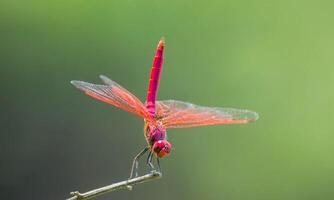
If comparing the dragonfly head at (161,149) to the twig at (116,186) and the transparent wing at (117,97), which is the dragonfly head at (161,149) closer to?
the transparent wing at (117,97)

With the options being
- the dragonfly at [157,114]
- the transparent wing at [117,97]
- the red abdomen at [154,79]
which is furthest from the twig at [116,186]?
the red abdomen at [154,79]

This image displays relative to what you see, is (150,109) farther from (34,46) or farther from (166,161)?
(34,46)

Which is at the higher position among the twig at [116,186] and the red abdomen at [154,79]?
the red abdomen at [154,79]

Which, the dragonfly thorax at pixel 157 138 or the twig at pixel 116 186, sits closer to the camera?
the twig at pixel 116 186

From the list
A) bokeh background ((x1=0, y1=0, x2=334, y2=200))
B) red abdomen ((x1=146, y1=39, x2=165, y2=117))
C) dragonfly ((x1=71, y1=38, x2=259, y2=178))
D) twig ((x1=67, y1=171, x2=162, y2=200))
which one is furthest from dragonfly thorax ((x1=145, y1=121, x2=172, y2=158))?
bokeh background ((x1=0, y1=0, x2=334, y2=200))

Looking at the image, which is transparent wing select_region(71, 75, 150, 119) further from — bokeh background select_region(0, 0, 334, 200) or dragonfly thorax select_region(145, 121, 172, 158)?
bokeh background select_region(0, 0, 334, 200)

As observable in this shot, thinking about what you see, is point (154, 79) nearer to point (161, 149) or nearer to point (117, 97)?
point (117, 97)

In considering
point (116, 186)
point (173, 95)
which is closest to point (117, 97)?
point (116, 186)

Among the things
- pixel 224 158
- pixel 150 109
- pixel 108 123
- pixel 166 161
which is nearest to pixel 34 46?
pixel 108 123
